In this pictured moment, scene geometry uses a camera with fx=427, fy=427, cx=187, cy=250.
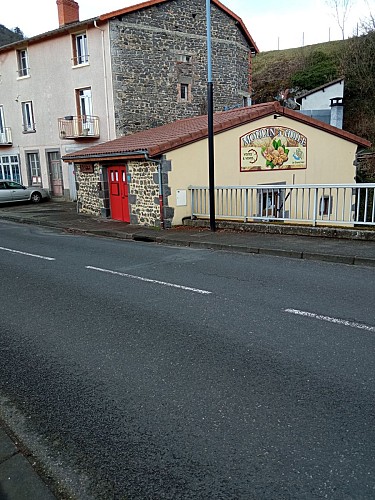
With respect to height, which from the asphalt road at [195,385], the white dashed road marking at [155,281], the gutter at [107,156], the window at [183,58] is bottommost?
the white dashed road marking at [155,281]

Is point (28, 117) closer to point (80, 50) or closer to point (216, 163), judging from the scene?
point (80, 50)

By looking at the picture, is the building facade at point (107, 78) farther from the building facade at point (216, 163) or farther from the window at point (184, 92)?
the building facade at point (216, 163)

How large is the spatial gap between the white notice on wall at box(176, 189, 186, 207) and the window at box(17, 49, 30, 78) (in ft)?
59.7

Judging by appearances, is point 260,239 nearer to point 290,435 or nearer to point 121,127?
point 290,435

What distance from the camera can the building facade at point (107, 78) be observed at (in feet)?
72.9

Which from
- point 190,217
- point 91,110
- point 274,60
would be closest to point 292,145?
point 190,217

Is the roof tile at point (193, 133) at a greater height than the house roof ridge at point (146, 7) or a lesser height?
lesser

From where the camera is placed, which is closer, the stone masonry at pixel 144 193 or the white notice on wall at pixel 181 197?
the white notice on wall at pixel 181 197

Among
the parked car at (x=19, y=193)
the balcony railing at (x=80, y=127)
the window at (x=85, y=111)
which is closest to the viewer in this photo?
the balcony railing at (x=80, y=127)

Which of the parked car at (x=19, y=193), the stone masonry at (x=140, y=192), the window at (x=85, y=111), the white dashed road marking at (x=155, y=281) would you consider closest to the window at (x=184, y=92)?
the window at (x=85, y=111)

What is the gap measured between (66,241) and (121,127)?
11.5 meters

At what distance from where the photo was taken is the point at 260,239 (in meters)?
11.1

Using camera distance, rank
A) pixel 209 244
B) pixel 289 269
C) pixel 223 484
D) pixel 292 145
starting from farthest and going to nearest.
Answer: pixel 292 145 → pixel 209 244 → pixel 289 269 → pixel 223 484

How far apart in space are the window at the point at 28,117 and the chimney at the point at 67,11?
5361mm
